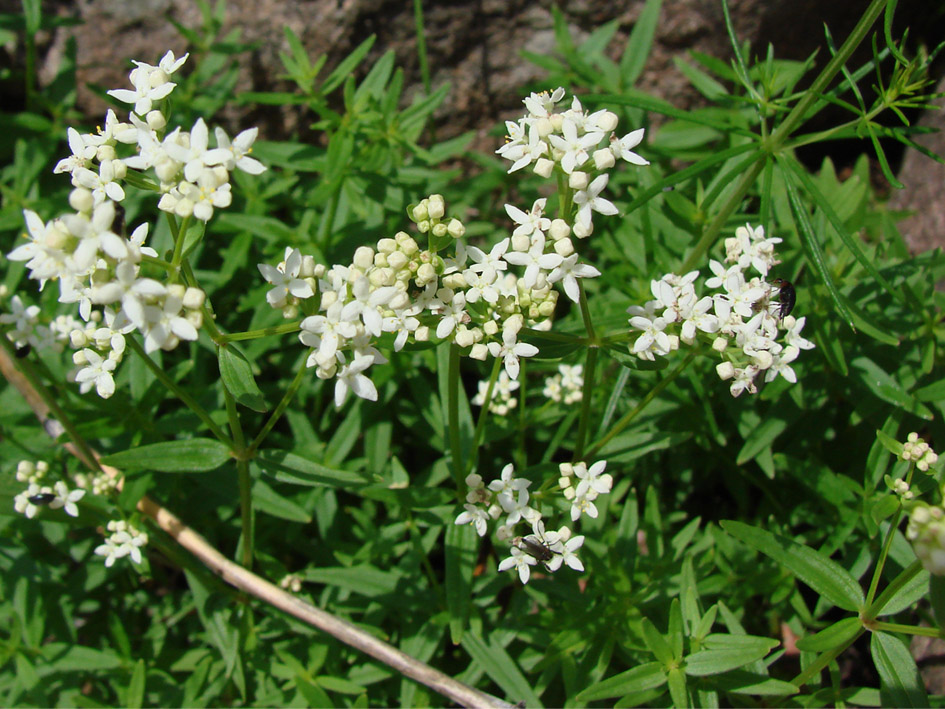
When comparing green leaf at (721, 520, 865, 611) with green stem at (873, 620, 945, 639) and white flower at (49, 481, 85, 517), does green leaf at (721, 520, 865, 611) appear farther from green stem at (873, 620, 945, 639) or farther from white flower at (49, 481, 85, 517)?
white flower at (49, 481, 85, 517)

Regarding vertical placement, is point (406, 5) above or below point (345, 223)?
above

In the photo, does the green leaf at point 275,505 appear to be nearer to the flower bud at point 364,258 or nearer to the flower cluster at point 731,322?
the flower bud at point 364,258

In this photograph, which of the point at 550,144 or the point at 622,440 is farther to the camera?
the point at 622,440

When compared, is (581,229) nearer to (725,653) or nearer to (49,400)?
(725,653)

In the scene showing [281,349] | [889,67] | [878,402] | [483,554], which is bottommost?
[483,554]

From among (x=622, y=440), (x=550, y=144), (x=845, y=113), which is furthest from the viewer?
(x=845, y=113)

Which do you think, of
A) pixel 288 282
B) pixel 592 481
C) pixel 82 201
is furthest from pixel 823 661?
pixel 82 201

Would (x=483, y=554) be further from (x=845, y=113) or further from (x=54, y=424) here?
(x=845, y=113)

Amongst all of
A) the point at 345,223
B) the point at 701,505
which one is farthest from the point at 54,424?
the point at 701,505
